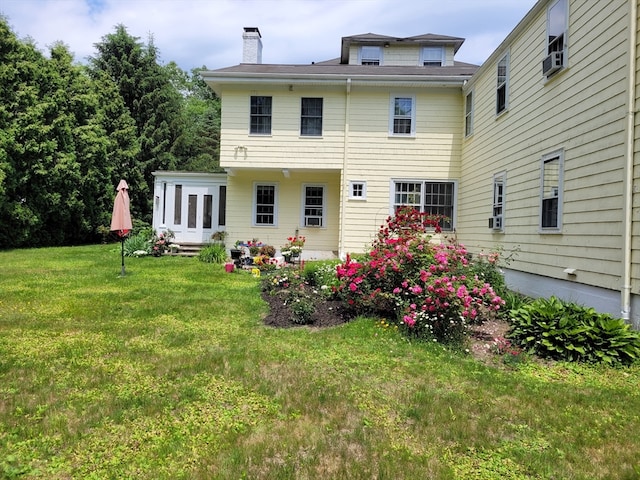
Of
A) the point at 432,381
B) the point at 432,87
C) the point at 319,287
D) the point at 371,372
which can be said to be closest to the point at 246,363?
the point at 371,372

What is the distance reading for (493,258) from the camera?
7.51 meters

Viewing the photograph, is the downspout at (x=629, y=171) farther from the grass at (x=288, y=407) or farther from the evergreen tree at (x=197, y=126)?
the evergreen tree at (x=197, y=126)

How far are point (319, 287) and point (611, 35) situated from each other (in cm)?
607

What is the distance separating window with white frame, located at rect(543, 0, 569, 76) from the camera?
683 centimetres

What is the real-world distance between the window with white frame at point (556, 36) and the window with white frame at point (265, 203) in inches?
347

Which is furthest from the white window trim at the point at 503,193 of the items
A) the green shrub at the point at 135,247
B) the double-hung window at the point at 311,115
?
the green shrub at the point at 135,247

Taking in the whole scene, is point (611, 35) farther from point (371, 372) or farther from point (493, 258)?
point (371, 372)

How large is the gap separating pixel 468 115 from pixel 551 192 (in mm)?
5729

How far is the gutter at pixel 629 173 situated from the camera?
16.7 ft

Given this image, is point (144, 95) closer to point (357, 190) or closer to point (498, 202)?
point (357, 190)

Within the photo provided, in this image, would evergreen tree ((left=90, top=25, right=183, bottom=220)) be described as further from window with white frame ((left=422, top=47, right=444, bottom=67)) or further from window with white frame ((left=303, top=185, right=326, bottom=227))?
window with white frame ((left=422, top=47, right=444, bottom=67))

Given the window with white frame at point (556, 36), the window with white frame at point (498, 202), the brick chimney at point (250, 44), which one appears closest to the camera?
the window with white frame at point (556, 36)

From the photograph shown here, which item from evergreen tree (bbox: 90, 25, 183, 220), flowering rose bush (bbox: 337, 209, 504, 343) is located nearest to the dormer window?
flowering rose bush (bbox: 337, 209, 504, 343)

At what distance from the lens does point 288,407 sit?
3.28 m
